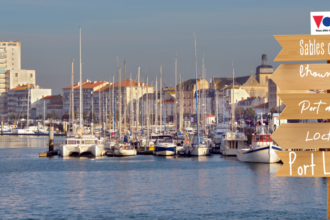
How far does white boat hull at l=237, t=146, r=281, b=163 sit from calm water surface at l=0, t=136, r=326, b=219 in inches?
46.8

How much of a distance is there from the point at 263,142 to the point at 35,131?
126m

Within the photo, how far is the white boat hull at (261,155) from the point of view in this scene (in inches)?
2394

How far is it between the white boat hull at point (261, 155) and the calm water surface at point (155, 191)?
3.90 feet

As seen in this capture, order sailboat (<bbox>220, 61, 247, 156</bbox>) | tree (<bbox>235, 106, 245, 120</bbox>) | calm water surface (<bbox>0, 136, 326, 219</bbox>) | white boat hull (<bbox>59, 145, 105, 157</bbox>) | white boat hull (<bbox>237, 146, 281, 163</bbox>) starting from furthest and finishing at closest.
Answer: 1. tree (<bbox>235, 106, 245, 120</bbox>)
2. sailboat (<bbox>220, 61, 247, 156</bbox>)
3. white boat hull (<bbox>59, 145, 105, 157</bbox>)
4. white boat hull (<bbox>237, 146, 281, 163</bbox>)
5. calm water surface (<bbox>0, 136, 326, 219</bbox>)

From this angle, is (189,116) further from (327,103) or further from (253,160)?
(327,103)

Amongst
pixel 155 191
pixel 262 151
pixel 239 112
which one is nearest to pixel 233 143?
pixel 262 151

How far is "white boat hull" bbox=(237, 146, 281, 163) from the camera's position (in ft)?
200

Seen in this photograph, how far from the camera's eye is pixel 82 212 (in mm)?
33188

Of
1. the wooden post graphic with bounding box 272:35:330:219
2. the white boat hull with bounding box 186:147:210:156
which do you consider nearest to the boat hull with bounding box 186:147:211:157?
the white boat hull with bounding box 186:147:210:156

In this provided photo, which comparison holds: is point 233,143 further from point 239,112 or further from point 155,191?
point 239,112

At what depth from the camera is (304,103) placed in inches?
532

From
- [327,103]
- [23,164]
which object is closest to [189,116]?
[23,164]

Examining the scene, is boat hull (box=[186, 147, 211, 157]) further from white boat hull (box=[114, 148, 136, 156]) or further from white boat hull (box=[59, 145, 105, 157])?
white boat hull (box=[59, 145, 105, 157])

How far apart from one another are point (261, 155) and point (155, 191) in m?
23.1
